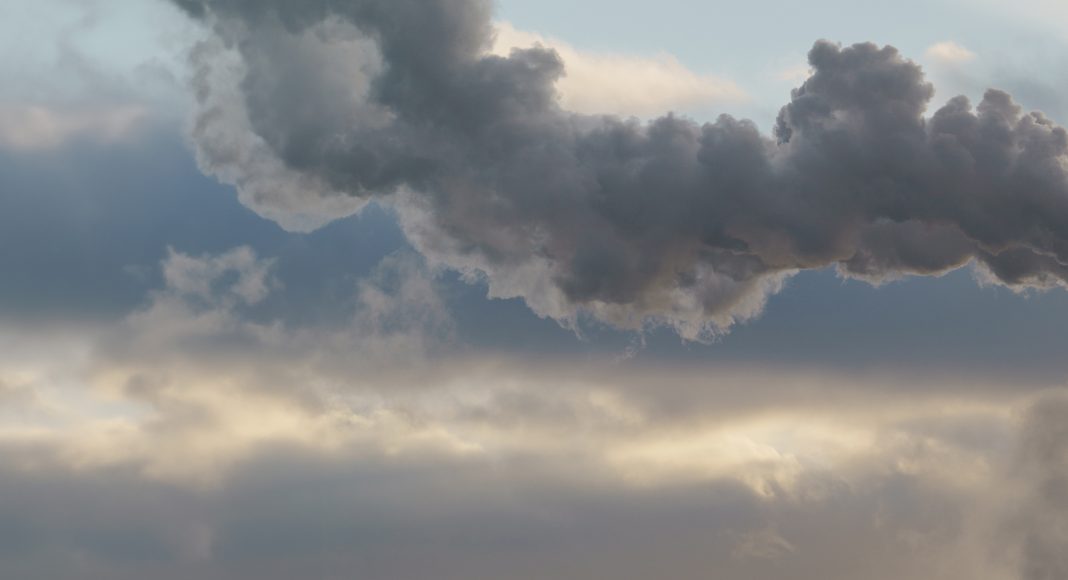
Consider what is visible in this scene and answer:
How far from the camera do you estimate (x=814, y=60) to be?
98562mm

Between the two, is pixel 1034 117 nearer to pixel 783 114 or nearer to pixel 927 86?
pixel 927 86

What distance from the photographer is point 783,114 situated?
9925cm

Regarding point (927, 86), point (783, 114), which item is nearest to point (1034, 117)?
point (927, 86)

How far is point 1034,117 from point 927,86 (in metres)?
5.73

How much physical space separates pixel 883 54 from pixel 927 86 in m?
2.78

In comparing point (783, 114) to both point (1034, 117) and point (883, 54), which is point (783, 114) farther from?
point (1034, 117)

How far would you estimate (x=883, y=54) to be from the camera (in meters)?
96.9

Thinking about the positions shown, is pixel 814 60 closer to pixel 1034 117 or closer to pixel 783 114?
pixel 783 114

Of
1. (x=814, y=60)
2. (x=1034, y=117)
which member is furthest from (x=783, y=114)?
(x=1034, y=117)

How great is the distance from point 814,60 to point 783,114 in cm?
Result: 322

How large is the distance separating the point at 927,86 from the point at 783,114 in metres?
7.55

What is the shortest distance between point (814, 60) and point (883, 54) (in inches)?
145

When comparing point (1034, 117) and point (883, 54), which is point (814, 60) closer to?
point (883, 54)
